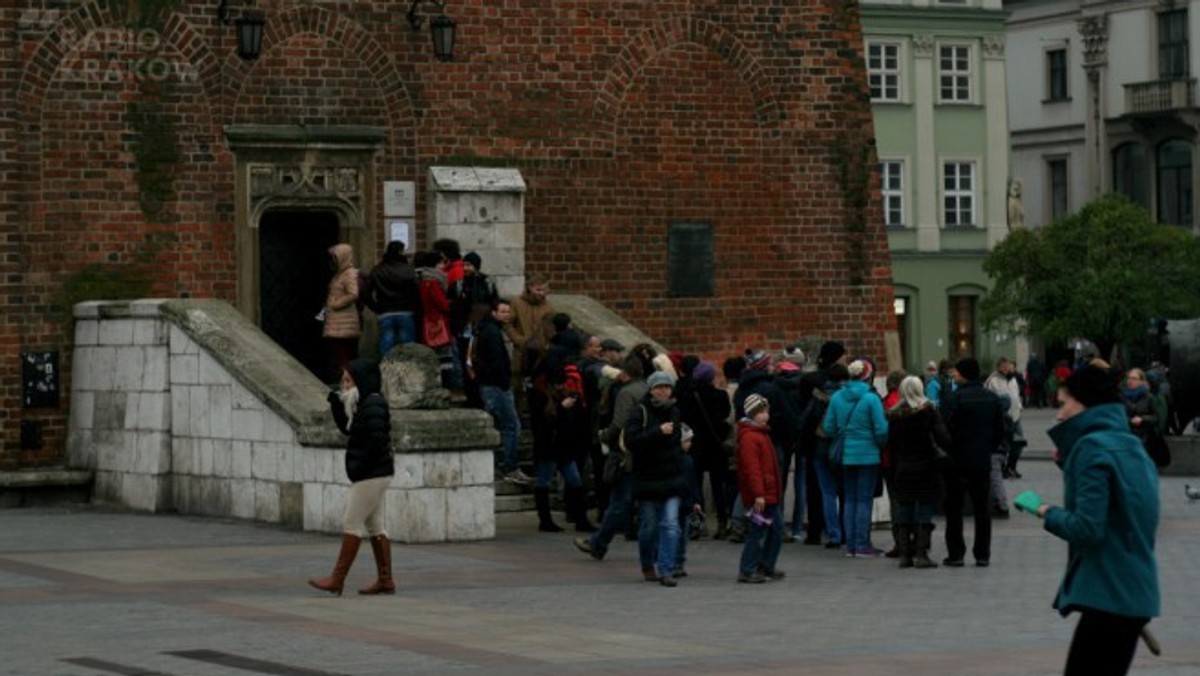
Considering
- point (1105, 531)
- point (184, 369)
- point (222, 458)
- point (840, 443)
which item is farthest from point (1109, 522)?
point (184, 369)

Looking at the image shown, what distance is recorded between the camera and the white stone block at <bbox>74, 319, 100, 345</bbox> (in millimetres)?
28453

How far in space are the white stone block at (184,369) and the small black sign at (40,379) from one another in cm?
193

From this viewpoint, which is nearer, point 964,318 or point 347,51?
point 347,51

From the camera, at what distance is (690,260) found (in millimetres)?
32375

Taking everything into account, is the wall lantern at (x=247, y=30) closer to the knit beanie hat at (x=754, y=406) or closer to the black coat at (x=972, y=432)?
the black coat at (x=972, y=432)

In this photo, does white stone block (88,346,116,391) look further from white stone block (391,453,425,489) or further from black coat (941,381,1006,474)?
black coat (941,381,1006,474)

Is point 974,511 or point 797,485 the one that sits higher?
point 797,485

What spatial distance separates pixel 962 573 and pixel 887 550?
7.23 feet

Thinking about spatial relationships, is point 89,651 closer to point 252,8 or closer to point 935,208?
point 252,8

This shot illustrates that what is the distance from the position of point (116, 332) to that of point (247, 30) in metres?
3.49

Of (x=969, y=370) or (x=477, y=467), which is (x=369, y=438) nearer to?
(x=477, y=467)

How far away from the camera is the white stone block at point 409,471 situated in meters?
23.9

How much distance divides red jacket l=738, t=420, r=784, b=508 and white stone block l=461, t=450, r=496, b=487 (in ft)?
9.80

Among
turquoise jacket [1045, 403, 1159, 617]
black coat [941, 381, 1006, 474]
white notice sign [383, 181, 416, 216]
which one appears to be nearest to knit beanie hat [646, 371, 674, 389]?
black coat [941, 381, 1006, 474]
